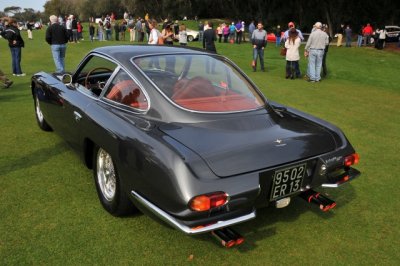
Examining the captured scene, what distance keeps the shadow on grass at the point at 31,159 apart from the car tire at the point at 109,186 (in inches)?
57.9

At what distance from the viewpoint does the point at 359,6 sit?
40.0 m

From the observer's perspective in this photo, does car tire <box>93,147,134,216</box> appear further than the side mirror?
No

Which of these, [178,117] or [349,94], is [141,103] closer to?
[178,117]

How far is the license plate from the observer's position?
9.42 ft

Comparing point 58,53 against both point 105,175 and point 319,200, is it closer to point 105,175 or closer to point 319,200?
point 105,175

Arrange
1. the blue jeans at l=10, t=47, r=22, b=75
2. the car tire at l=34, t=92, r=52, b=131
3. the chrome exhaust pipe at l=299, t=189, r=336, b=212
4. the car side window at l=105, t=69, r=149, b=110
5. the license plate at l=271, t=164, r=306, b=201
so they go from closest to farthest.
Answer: the license plate at l=271, t=164, r=306, b=201
the chrome exhaust pipe at l=299, t=189, r=336, b=212
the car side window at l=105, t=69, r=149, b=110
the car tire at l=34, t=92, r=52, b=131
the blue jeans at l=10, t=47, r=22, b=75

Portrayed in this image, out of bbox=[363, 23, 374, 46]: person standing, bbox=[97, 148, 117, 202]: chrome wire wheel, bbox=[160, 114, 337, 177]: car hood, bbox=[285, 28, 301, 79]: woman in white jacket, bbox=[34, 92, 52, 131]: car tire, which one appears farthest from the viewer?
bbox=[363, 23, 374, 46]: person standing

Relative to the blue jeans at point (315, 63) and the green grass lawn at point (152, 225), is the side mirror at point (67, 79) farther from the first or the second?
the blue jeans at point (315, 63)

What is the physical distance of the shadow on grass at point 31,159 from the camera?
462 cm

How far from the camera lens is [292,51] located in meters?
12.3

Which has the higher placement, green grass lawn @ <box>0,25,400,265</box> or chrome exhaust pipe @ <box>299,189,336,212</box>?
chrome exhaust pipe @ <box>299,189,336,212</box>

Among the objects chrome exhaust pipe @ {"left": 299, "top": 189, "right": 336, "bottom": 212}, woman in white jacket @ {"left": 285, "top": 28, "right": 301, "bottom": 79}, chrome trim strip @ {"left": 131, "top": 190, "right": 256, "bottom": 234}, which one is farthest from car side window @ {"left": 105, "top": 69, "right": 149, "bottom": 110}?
woman in white jacket @ {"left": 285, "top": 28, "right": 301, "bottom": 79}

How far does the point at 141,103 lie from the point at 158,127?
0.43m

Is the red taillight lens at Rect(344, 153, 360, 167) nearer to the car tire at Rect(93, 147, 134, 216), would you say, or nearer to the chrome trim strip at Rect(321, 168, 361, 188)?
the chrome trim strip at Rect(321, 168, 361, 188)
